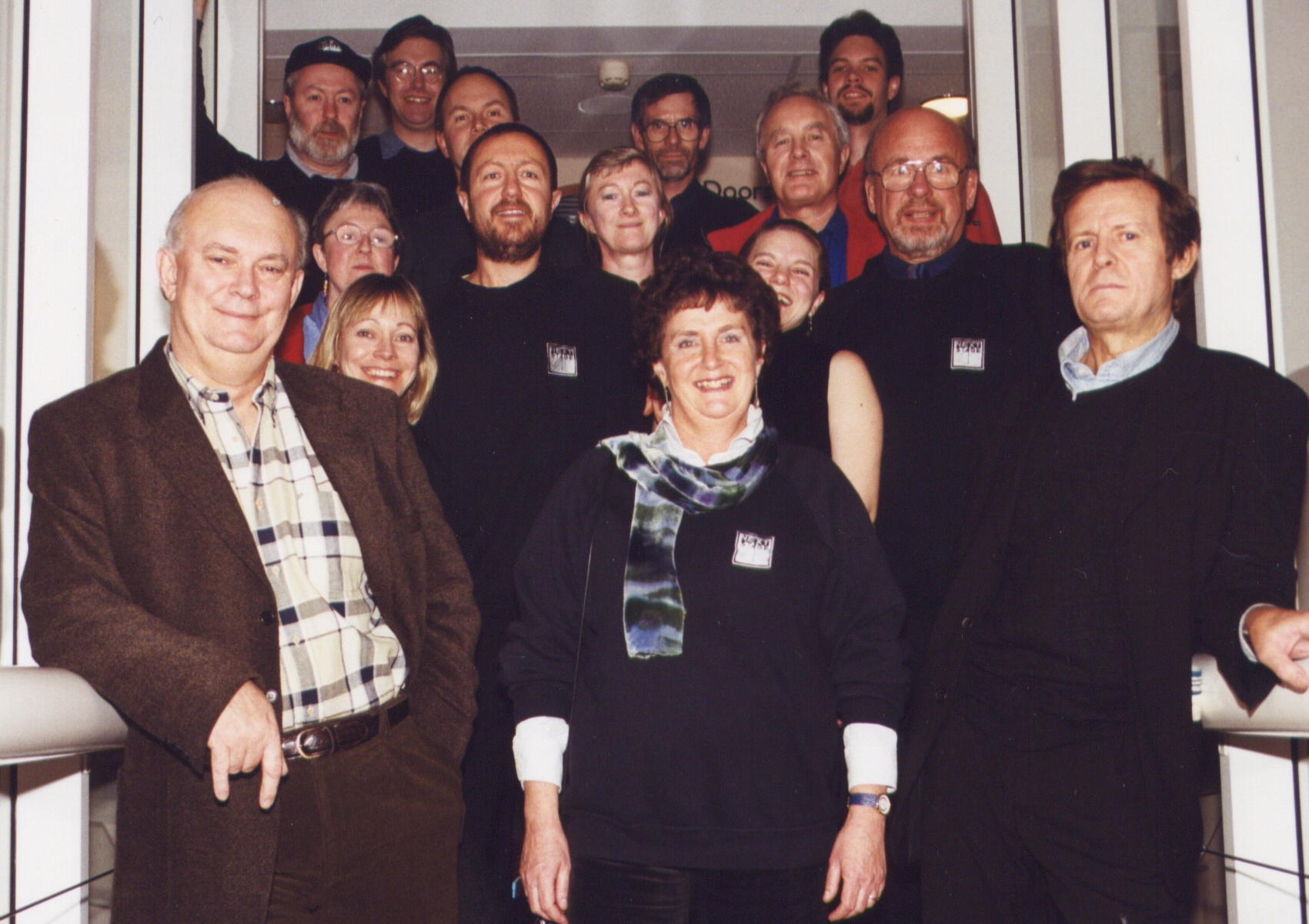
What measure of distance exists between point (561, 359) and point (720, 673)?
1043 millimetres

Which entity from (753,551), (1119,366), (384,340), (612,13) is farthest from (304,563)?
(612,13)

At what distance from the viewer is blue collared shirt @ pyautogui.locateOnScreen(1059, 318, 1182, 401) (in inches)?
88.5

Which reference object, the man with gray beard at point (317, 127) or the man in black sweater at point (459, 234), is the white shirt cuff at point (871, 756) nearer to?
the man in black sweater at point (459, 234)

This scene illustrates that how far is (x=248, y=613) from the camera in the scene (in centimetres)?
200

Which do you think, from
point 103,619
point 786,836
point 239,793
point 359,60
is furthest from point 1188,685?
point 359,60

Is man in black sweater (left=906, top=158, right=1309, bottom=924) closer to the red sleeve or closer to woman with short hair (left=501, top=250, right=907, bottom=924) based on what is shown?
woman with short hair (left=501, top=250, right=907, bottom=924)

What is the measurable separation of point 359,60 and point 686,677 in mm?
3187

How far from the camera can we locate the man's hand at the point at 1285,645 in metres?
1.82

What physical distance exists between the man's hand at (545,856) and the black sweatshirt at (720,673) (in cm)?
3

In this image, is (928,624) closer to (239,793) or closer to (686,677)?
(686,677)

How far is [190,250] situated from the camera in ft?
7.13

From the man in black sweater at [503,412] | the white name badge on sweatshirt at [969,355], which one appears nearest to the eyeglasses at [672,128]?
the man in black sweater at [503,412]

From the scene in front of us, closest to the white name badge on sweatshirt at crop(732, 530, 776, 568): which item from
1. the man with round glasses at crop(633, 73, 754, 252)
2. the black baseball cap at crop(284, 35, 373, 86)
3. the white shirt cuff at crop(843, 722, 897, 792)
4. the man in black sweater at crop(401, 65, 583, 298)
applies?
the white shirt cuff at crop(843, 722, 897, 792)

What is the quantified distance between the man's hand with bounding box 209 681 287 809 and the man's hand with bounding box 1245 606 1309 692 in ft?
4.79
